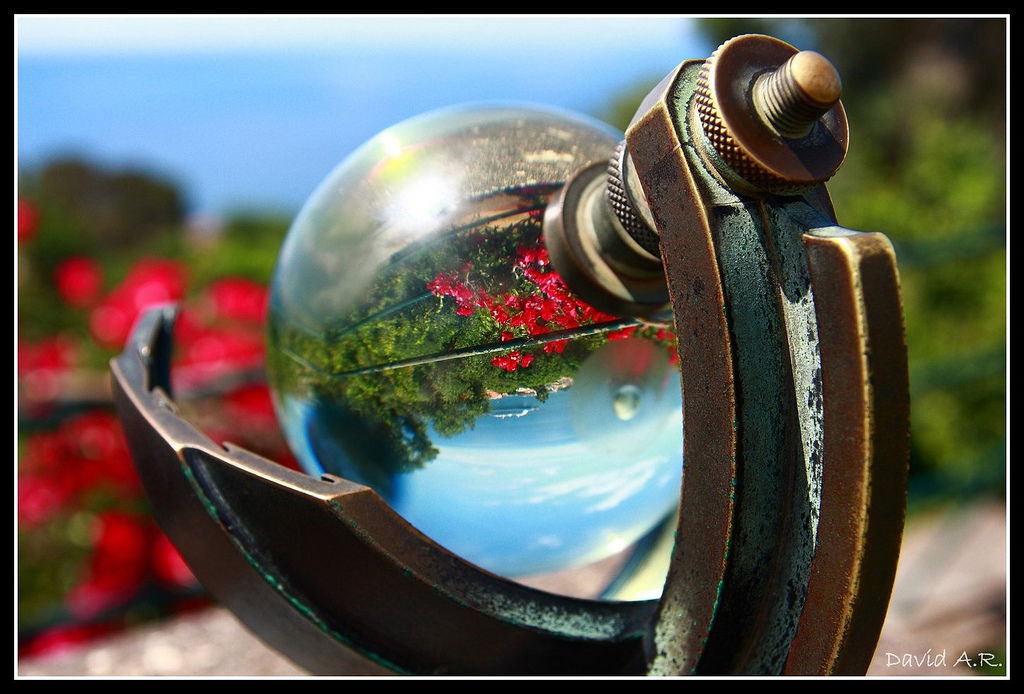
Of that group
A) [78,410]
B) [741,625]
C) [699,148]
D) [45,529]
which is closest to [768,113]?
[699,148]

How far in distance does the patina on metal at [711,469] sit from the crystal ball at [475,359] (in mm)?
84

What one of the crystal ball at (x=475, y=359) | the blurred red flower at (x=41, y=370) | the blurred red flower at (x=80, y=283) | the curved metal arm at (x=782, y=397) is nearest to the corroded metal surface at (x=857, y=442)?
the curved metal arm at (x=782, y=397)

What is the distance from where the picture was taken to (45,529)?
4062 mm

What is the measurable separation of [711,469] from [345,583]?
523 mm

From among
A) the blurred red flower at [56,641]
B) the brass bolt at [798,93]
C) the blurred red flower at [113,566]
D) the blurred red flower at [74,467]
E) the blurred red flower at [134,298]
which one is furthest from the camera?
the blurred red flower at [134,298]

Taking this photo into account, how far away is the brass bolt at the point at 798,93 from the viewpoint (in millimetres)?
1015

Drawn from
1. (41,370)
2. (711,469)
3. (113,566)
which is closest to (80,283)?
(41,370)

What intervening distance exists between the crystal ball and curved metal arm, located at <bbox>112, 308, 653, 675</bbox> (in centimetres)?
11

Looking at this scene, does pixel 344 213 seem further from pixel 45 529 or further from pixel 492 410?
pixel 45 529

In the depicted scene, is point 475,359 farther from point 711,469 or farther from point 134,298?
point 134,298

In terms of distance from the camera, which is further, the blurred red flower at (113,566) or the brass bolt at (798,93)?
the blurred red flower at (113,566)

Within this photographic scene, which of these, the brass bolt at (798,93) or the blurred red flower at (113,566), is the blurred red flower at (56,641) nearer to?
the blurred red flower at (113,566)

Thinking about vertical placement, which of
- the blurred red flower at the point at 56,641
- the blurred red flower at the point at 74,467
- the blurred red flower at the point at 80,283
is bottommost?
the blurred red flower at the point at 56,641

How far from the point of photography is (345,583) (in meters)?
1.34
